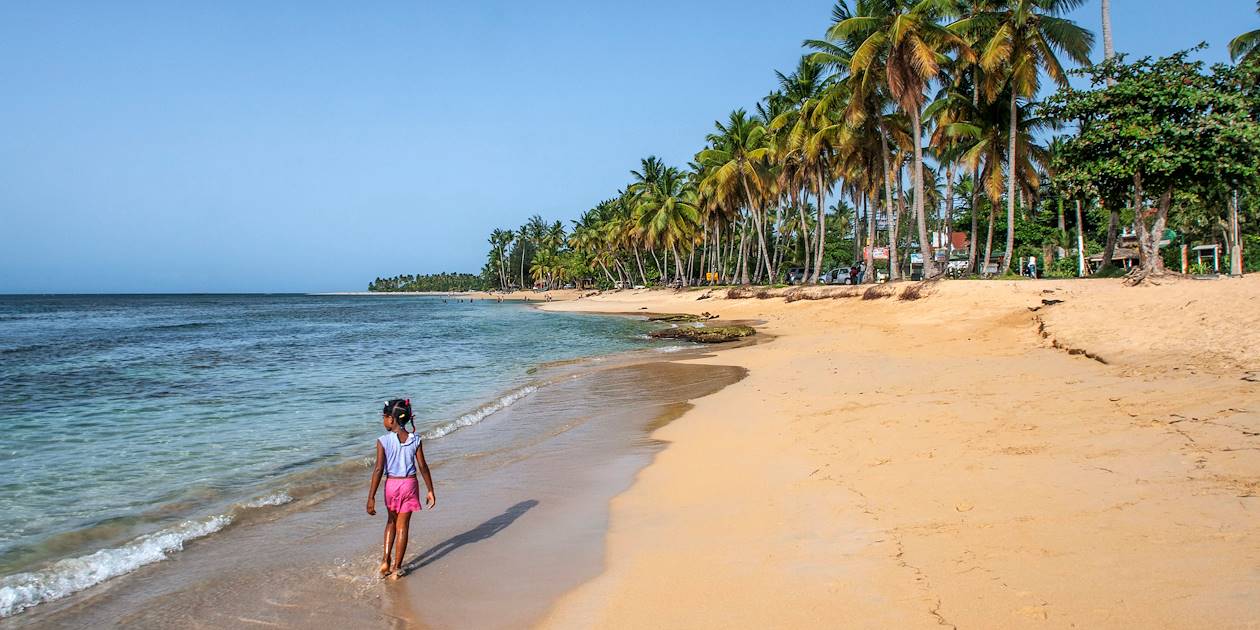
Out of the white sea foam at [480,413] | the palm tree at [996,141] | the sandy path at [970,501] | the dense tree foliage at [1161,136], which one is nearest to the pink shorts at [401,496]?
the sandy path at [970,501]

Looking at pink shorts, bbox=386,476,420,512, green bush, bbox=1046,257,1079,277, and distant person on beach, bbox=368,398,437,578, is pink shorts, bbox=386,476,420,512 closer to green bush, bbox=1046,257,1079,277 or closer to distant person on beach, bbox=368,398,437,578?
distant person on beach, bbox=368,398,437,578

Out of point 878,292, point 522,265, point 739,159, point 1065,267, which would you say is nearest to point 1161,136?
point 878,292

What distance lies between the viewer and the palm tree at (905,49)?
26328 millimetres

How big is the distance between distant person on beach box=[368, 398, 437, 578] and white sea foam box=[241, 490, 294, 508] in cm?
272

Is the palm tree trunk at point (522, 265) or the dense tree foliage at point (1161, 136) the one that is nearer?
the dense tree foliage at point (1161, 136)

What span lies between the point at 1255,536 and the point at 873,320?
827 inches

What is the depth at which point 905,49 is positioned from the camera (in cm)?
2716

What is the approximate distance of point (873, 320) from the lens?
957 inches

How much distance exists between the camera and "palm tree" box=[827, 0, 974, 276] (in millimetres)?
26328

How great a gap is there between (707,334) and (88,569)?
2020 cm

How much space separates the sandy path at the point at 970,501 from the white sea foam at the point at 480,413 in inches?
141

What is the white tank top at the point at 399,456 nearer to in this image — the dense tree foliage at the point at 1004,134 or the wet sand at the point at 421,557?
the wet sand at the point at 421,557

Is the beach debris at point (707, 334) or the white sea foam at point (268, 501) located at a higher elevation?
the beach debris at point (707, 334)

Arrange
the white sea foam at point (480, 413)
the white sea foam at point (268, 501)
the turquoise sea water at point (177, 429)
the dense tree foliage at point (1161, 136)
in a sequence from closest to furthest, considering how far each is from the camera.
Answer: the turquoise sea water at point (177, 429) → the white sea foam at point (268, 501) → the white sea foam at point (480, 413) → the dense tree foliage at point (1161, 136)
